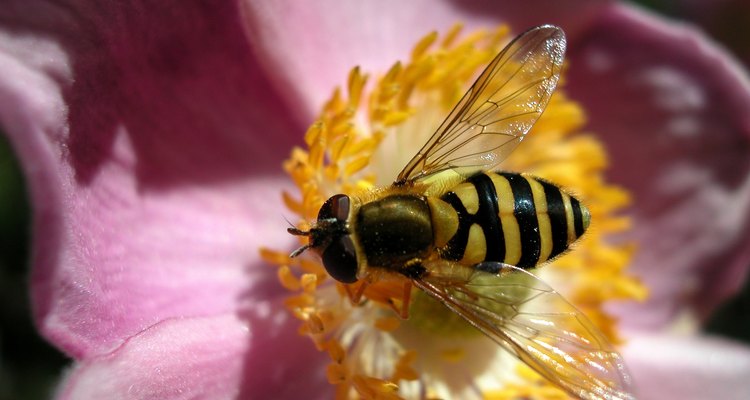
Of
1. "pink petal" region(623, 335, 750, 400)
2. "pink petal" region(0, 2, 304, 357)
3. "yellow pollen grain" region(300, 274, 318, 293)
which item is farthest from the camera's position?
"pink petal" region(623, 335, 750, 400)

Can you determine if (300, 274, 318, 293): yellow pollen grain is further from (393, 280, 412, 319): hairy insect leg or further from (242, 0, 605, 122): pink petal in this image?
(242, 0, 605, 122): pink petal

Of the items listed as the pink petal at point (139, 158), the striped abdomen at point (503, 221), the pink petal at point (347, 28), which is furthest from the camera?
the pink petal at point (347, 28)

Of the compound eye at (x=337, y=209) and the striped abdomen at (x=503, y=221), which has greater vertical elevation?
the striped abdomen at (x=503, y=221)

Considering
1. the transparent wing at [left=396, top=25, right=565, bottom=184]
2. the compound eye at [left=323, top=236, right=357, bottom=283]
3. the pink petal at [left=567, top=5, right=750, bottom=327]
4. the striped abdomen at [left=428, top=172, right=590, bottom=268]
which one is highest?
the pink petal at [left=567, top=5, right=750, bottom=327]

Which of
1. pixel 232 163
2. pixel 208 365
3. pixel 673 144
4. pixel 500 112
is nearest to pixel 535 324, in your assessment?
pixel 500 112

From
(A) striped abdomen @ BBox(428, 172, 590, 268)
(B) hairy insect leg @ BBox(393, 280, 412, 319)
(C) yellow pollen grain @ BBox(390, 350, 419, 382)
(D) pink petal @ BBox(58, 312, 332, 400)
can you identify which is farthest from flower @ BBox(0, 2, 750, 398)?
(A) striped abdomen @ BBox(428, 172, 590, 268)

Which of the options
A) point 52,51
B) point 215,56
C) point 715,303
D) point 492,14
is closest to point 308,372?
point 215,56

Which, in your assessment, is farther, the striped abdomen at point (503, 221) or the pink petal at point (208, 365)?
the striped abdomen at point (503, 221)

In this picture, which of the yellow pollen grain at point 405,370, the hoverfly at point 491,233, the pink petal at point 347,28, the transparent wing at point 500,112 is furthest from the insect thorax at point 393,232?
the pink petal at point 347,28

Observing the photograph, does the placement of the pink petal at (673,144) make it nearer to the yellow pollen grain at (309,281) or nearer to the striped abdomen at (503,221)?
the striped abdomen at (503,221)
